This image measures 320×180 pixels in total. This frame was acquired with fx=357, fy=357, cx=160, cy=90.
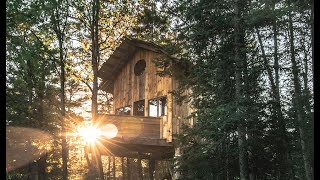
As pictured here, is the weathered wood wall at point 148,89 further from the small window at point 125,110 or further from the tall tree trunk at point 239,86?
the tall tree trunk at point 239,86

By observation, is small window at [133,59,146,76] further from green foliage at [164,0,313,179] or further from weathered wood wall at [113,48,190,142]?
green foliage at [164,0,313,179]

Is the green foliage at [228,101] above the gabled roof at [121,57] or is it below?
below

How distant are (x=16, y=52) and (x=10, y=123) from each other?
8.54m

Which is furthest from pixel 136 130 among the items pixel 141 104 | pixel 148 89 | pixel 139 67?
pixel 139 67

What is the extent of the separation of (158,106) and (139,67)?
10.2 feet

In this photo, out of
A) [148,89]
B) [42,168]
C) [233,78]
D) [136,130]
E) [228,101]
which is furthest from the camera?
[42,168]

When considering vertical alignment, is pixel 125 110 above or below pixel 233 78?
below

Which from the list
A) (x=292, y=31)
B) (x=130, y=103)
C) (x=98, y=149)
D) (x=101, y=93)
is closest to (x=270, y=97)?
(x=292, y=31)

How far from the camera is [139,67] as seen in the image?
20.7 meters

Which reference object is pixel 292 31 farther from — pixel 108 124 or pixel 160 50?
pixel 108 124

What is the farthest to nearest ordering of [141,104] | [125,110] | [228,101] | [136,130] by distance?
[125,110] → [141,104] → [136,130] → [228,101]

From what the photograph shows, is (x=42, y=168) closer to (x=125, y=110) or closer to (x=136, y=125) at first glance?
(x=125, y=110)

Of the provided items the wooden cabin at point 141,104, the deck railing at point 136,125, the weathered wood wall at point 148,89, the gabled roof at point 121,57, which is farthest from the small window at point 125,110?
the deck railing at point 136,125

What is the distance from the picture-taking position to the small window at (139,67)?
20.4 meters
